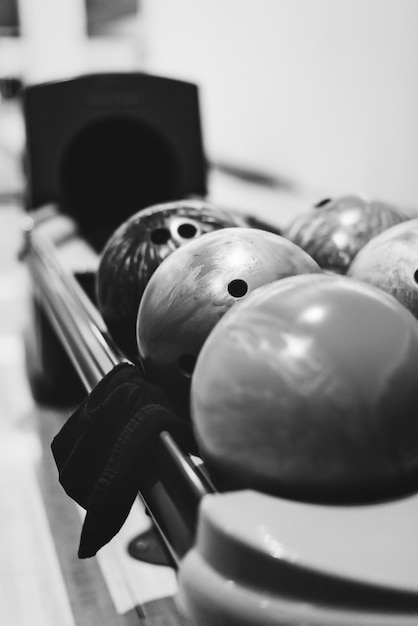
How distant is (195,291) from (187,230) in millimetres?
360

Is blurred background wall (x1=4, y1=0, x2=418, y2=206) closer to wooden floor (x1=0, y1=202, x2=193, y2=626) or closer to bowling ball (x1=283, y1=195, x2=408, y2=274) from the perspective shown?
bowling ball (x1=283, y1=195, x2=408, y2=274)

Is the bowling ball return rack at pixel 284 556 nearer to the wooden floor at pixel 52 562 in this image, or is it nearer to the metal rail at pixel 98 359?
the metal rail at pixel 98 359

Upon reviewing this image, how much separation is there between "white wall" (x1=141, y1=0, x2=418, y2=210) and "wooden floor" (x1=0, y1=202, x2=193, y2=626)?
1406mm

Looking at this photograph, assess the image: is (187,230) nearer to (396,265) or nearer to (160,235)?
(160,235)

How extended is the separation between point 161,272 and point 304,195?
6.98 ft

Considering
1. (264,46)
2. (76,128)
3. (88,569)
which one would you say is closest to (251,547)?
(88,569)

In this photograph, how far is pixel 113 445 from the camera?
112 cm

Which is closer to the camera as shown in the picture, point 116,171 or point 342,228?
point 342,228

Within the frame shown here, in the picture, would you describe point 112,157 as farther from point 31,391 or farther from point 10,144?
point 10,144

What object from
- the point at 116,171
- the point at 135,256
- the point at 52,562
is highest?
the point at 135,256

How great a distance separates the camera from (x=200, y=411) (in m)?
0.92

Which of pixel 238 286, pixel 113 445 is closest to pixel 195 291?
pixel 238 286

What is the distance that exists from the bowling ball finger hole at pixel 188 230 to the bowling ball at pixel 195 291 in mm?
253

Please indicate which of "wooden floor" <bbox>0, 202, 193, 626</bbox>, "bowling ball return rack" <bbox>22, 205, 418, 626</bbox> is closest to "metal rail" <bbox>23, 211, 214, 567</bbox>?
"bowling ball return rack" <bbox>22, 205, 418, 626</bbox>
